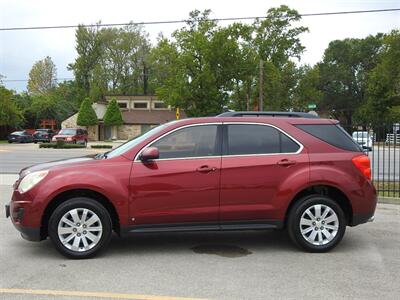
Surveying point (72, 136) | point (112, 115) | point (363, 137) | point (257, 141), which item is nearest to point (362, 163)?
point (257, 141)

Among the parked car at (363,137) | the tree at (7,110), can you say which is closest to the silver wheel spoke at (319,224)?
the parked car at (363,137)

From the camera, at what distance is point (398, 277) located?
5387 millimetres

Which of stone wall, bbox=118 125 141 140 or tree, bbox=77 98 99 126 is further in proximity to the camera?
stone wall, bbox=118 125 141 140

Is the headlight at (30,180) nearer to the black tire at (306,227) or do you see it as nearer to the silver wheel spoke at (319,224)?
the black tire at (306,227)

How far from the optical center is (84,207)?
5984 millimetres

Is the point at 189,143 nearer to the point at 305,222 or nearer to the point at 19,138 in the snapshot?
the point at 305,222

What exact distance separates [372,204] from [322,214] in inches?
29.1

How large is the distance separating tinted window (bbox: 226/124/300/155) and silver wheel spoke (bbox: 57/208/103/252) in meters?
1.87

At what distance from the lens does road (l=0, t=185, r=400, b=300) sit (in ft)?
16.2

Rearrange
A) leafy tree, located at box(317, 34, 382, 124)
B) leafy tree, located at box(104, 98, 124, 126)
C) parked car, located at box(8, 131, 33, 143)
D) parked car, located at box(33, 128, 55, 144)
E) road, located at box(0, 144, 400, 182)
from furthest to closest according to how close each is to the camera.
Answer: leafy tree, located at box(317, 34, 382, 124) < leafy tree, located at box(104, 98, 124, 126) < parked car, located at box(33, 128, 55, 144) < parked car, located at box(8, 131, 33, 143) < road, located at box(0, 144, 400, 182)

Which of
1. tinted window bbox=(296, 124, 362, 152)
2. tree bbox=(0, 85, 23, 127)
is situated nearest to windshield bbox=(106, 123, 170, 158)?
tinted window bbox=(296, 124, 362, 152)

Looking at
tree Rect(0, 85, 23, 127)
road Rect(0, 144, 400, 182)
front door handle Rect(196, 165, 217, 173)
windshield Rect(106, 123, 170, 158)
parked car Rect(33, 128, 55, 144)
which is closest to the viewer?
front door handle Rect(196, 165, 217, 173)

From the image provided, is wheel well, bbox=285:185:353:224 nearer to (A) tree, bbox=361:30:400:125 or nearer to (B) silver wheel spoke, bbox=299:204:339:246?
(B) silver wheel spoke, bbox=299:204:339:246

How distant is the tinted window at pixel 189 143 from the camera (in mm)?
6258
